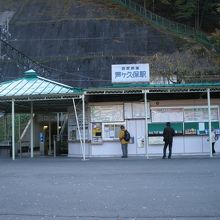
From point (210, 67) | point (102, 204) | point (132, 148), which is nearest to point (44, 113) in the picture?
point (132, 148)

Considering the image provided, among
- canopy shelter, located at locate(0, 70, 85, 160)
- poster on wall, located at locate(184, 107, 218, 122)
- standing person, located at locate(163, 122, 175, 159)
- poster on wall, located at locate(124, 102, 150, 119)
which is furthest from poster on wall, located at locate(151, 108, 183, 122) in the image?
canopy shelter, located at locate(0, 70, 85, 160)

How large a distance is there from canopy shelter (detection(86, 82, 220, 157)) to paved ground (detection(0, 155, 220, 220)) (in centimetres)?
846

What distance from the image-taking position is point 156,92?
2534 centimetres

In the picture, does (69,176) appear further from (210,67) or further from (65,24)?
(65,24)

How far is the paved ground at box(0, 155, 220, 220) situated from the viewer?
29.5ft

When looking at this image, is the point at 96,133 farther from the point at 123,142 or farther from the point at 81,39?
Answer: the point at 81,39

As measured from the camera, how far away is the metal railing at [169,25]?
5605cm

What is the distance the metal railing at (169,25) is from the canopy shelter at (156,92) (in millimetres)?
25787

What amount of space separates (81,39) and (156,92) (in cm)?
3231

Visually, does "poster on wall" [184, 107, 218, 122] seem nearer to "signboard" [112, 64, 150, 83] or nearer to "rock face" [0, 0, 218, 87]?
"signboard" [112, 64, 150, 83]

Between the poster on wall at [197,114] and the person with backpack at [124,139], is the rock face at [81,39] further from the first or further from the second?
the person with backpack at [124,139]

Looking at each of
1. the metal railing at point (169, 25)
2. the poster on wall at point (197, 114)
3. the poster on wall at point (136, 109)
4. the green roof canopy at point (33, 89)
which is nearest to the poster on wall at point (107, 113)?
the poster on wall at point (136, 109)

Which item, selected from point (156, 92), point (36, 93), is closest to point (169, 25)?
point (156, 92)

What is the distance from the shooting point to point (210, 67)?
146 feet
